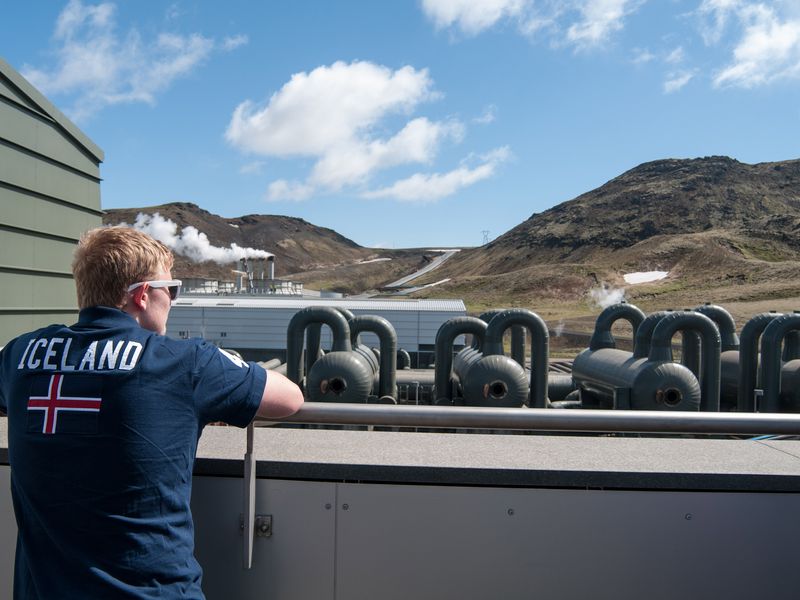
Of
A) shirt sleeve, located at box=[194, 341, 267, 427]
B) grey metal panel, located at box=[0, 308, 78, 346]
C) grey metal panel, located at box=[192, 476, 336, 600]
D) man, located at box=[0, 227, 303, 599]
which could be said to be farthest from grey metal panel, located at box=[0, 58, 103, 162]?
shirt sleeve, located at box=[194, 341, 267, 427]

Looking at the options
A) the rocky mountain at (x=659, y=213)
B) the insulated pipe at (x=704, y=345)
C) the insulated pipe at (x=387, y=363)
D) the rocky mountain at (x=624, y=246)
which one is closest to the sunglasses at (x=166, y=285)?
the insulated pipe at (x=704, y=345)

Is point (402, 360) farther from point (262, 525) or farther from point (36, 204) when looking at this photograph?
point (262, 525)

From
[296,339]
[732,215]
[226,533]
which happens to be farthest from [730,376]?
[732,215]

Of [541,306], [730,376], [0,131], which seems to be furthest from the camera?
[541,306]

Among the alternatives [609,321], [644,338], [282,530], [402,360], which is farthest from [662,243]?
[282,530]

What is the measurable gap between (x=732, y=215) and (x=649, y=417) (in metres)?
141

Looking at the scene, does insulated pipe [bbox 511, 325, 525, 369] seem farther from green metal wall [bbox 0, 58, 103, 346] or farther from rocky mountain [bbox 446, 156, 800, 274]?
rocky mountain [bbox 446, 156, 800, 274]

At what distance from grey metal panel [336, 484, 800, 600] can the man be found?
1048 millimetres

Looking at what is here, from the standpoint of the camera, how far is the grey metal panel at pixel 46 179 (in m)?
5.64

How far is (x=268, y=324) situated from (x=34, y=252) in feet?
72.4

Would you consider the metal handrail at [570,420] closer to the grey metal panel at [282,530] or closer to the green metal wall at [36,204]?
the grey metal panel at [282,530]

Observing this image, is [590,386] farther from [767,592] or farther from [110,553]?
[110,553]

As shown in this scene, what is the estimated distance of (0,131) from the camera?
5539mm

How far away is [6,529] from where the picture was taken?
8.75 feet
